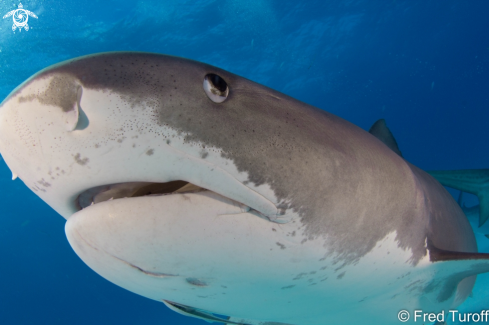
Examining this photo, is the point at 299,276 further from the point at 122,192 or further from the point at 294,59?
the point at 294,59

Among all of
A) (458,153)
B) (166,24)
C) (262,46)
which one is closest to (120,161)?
(166,24)

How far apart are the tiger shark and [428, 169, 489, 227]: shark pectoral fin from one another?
4643mm

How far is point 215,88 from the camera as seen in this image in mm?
1133

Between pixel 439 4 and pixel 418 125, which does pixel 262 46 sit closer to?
pixel 439 4

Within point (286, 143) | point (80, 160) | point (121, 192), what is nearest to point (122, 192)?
point (121, 192)

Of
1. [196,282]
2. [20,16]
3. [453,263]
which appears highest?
[20,16]

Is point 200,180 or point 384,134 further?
point 384,134

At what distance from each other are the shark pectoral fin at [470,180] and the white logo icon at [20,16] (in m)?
21.3

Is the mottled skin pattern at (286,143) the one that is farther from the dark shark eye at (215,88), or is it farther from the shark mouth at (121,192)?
the shark mouth at (121,192)

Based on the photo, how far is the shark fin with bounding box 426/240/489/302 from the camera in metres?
2.15

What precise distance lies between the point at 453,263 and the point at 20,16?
2202 centimetres

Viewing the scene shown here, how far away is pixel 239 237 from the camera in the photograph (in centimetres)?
124

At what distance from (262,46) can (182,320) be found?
34255mm

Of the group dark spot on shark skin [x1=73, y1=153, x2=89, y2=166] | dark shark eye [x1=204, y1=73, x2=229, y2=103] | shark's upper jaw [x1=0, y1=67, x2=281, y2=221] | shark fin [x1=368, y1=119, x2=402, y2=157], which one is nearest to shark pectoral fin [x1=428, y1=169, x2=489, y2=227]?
shark fin [x1=368, y1=119, x2=402, y2=157]
